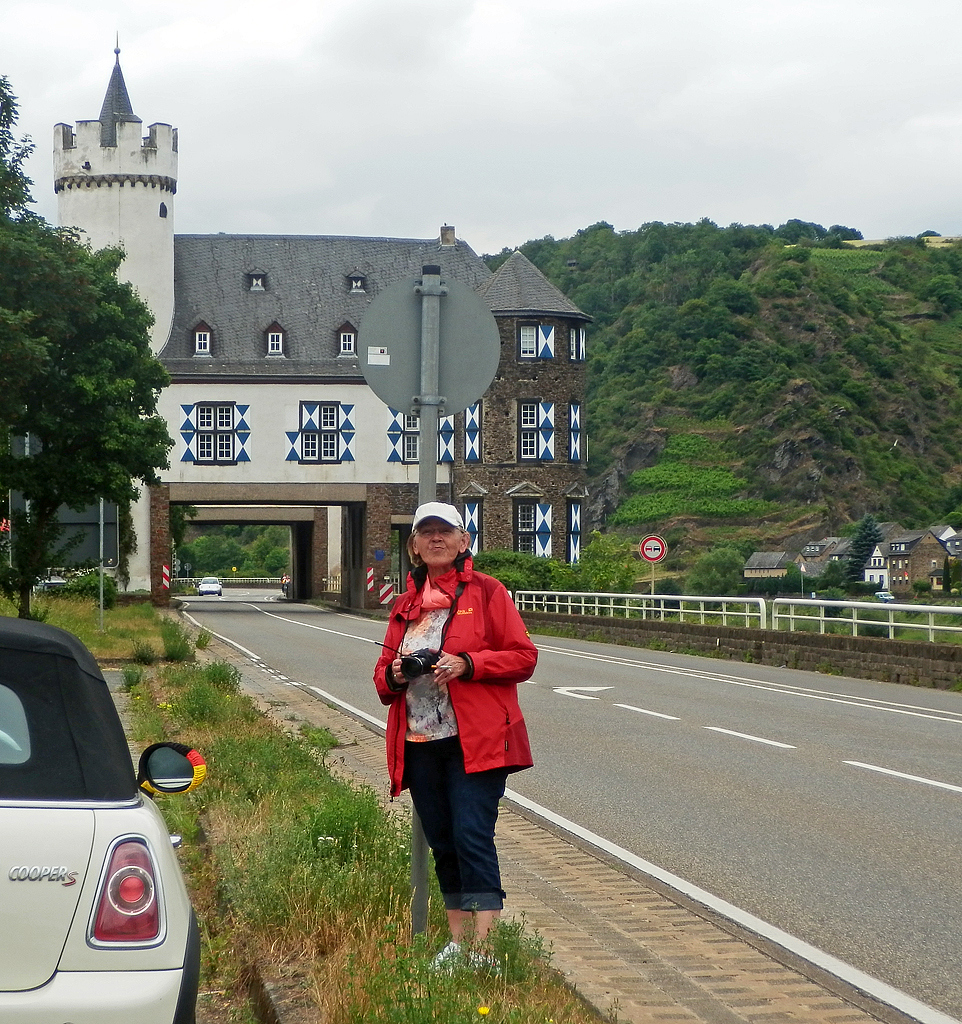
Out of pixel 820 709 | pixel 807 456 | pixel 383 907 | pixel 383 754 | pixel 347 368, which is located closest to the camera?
pixel 383 907

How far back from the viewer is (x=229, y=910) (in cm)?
672

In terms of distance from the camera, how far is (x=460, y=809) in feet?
17.6

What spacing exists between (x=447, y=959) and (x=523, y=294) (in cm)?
6279

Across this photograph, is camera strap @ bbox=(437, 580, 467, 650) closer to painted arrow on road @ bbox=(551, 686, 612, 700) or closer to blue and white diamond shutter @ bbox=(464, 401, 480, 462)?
painted arrow on road @ bbox=(551, 686, 612, 700)

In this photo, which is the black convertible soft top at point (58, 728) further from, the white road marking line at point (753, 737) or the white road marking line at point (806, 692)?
the white road marking line at point (806, 692)

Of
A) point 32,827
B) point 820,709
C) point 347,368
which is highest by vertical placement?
point 347,368

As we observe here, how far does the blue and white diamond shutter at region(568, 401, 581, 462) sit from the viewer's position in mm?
65688

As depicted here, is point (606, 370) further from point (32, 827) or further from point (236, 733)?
point (32, 827)

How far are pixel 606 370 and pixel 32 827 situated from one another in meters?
135

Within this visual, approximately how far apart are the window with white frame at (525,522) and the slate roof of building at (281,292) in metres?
9.15

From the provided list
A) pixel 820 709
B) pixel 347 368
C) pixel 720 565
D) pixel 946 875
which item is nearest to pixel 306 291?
pixel 347 368

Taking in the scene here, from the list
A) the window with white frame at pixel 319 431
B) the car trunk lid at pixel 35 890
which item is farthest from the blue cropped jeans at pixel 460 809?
the window with white frame at pixel 319 431

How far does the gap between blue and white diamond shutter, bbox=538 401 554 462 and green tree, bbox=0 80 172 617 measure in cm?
3681

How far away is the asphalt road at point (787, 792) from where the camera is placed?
23.4 feet
